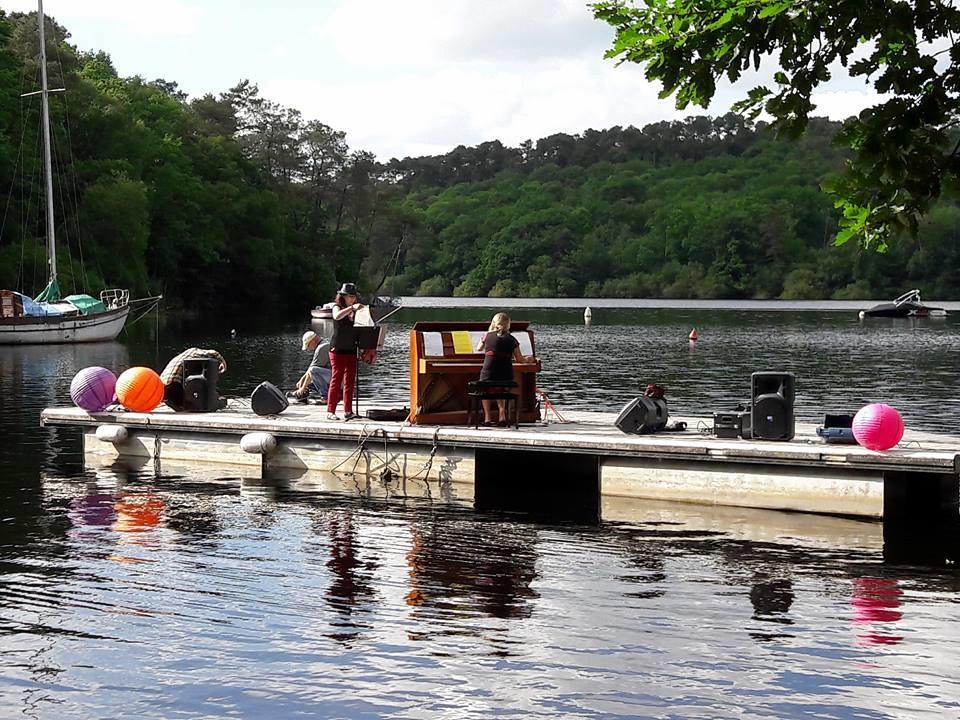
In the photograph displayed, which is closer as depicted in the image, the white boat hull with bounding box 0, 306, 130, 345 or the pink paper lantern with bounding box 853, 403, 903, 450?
the pink paper lantern with bounding box 853, 403, 903, 450

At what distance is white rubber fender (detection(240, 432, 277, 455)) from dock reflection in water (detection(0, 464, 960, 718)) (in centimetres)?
226

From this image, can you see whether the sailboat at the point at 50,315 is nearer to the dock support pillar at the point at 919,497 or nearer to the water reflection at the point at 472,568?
the water reflection at the point at 472,568

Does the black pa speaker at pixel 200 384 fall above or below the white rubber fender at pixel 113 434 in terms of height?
above

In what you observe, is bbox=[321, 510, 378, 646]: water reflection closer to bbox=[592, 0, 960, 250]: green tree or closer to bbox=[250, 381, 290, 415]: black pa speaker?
bbox=[250, 381, 290, 415]: black pa speaker

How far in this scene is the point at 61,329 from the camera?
6231 cm

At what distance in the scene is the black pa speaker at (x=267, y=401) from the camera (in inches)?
814

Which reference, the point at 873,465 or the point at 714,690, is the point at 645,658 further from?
the point at 873,465

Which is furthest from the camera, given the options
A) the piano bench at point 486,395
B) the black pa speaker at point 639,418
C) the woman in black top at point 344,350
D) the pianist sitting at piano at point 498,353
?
the woman in black top at point 344,350

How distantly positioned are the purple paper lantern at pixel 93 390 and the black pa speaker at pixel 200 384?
115 centimetres

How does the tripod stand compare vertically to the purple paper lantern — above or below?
above

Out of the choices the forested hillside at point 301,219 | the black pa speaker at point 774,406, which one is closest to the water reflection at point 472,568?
the black pa speaker at point 774,406

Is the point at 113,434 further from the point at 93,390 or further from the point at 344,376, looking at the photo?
the point at 344,376

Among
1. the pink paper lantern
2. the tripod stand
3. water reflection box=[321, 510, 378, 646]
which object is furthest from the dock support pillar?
the tripod stand

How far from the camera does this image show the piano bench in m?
18.4
